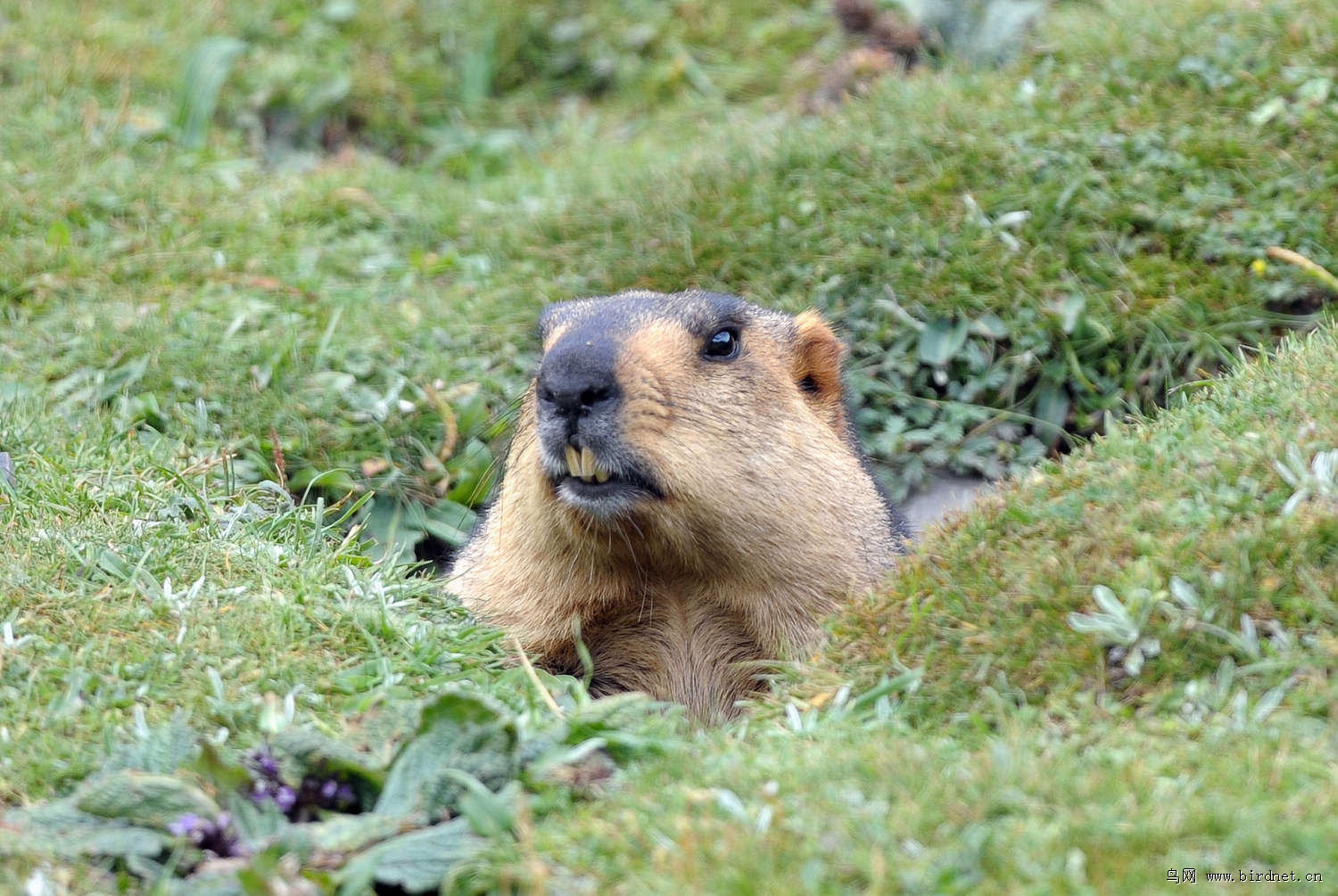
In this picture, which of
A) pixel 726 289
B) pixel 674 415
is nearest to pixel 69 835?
pixel 674 415

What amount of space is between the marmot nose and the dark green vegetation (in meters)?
0.75

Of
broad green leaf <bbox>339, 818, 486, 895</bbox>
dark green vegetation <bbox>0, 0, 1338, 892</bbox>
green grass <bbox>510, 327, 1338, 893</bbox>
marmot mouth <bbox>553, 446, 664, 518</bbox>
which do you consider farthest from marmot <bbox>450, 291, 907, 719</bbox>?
broad green leaf <bbox>339, 818, 486, 895</bbox>

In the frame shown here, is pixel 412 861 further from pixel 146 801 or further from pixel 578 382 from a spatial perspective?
pixel 578 382

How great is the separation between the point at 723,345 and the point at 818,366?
0.57 meters

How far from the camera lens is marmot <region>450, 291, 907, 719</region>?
168 inches

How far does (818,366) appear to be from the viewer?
5223 mm

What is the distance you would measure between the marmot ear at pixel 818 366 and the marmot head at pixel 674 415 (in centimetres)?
5

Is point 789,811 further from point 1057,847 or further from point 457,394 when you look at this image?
point 457,394

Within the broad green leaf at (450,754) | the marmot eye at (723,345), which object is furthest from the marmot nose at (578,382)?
the broad green leaf at (450,754)

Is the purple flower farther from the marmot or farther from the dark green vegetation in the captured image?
the marmot

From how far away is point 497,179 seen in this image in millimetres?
7969

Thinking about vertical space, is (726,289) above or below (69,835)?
below

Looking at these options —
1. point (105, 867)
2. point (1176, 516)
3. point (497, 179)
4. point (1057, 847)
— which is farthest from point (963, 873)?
point (497, 179)

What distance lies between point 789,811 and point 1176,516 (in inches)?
53.8
